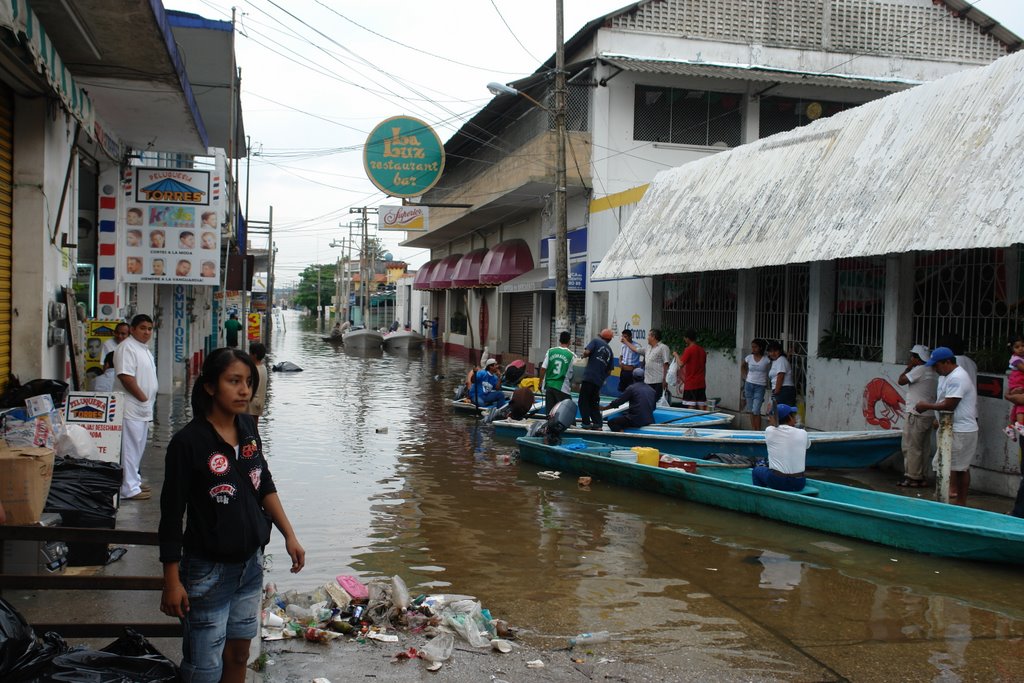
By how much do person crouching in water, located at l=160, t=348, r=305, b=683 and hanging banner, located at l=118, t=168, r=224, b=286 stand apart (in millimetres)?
10245

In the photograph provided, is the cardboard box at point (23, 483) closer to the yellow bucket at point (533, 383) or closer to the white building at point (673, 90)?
the yellow bucket at point (533, 383)

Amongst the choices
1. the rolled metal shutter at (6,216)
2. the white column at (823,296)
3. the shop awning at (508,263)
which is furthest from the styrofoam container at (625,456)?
the shop awning at (508,263)

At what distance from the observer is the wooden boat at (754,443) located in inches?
444

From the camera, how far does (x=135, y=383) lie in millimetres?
8109

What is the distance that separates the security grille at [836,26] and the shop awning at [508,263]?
7.73 metres

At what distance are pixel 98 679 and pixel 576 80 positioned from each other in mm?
22280

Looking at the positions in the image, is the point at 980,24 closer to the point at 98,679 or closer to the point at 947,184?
the point at 947,184

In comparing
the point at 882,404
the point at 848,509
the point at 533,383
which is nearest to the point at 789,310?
the point at 882,404

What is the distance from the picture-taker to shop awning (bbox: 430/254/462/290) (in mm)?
37656

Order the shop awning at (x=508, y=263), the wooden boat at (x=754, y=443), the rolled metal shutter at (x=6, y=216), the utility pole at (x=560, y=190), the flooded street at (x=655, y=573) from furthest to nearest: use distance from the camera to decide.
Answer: the shop awning at (x=508, y=263) < the utility pole at (x=560, y=190) < the wooden boat at (x=754, y=443) < the rolled metal shutter at (x=6, y=216) < the flooded street at (x=655, y=573)

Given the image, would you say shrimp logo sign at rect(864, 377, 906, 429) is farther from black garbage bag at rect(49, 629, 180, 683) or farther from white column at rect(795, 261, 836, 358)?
black garbage bag at rect(49, 629, 180, 683)

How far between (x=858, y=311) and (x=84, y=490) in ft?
35.9

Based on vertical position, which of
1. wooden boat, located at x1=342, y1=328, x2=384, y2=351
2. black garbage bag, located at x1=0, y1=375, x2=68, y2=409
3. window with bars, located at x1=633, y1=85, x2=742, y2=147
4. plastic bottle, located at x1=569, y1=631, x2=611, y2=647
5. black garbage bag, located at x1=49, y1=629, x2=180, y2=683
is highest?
window with bars, located at x1=633, y1=85, x2=742, y2=147

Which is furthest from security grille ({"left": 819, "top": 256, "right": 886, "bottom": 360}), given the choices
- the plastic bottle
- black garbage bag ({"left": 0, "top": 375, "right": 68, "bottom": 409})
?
black garbage bag ({"left": 0, "top": 375, "right": 68, "bottom": 409})
